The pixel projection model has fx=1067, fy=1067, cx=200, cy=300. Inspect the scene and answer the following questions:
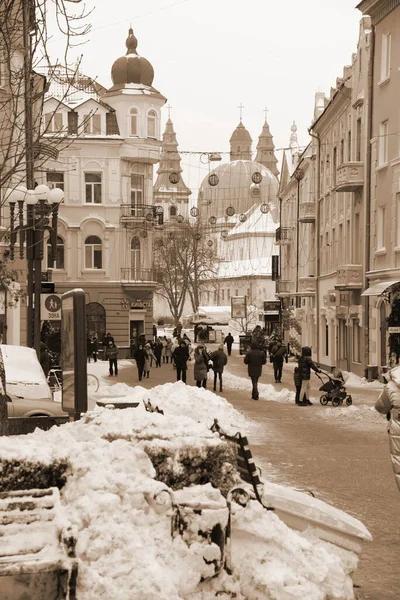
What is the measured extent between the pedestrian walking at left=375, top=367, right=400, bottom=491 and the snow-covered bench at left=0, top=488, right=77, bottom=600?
14.5 feet

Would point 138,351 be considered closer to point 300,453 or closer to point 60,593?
point 300,453

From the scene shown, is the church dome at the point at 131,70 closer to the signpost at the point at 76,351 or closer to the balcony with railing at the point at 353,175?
the balcony with railing at the point at 353,175

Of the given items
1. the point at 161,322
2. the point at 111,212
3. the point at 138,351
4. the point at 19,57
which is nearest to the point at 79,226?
the point at 111,212

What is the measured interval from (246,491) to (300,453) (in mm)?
10710

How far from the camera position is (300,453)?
16.6 metres

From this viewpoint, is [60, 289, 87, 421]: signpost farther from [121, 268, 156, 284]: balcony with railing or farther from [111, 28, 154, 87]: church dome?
[111, 28, 154, 87]: church dome

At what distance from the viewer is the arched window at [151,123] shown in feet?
194

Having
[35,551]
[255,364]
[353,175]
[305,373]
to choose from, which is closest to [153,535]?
[35,551]

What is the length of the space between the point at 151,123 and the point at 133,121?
1059 millimetres

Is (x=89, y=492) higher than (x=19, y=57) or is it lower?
lower

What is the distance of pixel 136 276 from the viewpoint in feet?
194

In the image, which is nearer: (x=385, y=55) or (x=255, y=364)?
(x=255, y=364)

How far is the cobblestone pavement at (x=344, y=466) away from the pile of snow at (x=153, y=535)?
1.61m

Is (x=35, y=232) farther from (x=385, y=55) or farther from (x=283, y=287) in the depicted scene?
(x=283, y=287)
